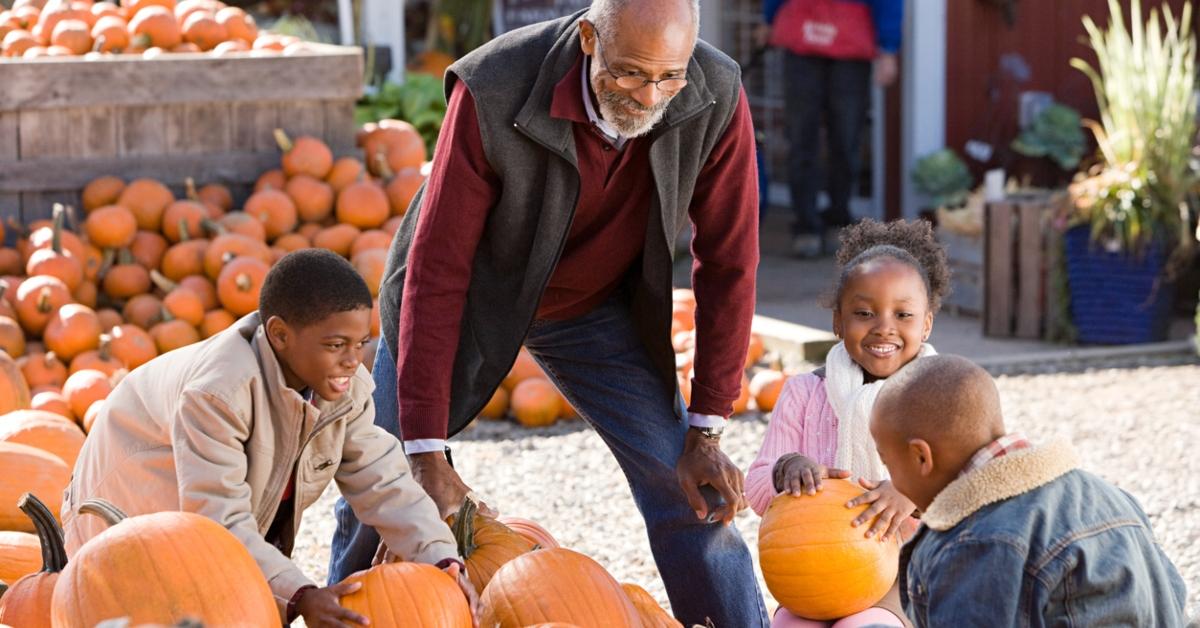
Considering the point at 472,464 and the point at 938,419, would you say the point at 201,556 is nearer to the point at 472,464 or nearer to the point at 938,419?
the point at 938,419

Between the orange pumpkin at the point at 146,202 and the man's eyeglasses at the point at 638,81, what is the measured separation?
410 centimetres

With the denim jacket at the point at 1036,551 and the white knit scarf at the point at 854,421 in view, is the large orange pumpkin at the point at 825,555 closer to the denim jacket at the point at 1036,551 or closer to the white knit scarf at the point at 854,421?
the white knit scarf at the point at 854,421

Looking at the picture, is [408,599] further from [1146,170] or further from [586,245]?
[1146,170]

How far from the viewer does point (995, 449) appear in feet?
7.16

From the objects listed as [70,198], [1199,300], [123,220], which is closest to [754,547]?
[123,220]


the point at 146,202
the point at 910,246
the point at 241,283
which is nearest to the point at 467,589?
the point at 910,246

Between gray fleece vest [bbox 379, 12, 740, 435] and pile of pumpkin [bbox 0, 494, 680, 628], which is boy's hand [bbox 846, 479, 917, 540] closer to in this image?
pile of pumpkin [bbox 0, 494, 680, 628]

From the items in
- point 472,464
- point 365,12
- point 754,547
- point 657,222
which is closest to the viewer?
point 657,222

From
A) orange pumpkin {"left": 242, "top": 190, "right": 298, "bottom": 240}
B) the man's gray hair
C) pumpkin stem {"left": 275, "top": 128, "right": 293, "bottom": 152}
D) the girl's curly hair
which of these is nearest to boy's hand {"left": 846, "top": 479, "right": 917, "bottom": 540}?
the girl's curly hair

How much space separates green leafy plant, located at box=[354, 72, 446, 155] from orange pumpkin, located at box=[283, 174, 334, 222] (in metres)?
1.43

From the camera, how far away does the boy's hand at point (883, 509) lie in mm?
3074

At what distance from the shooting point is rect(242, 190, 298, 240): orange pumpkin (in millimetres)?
6664

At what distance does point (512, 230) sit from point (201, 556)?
1.04m

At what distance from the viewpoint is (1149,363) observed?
7.34 meters
